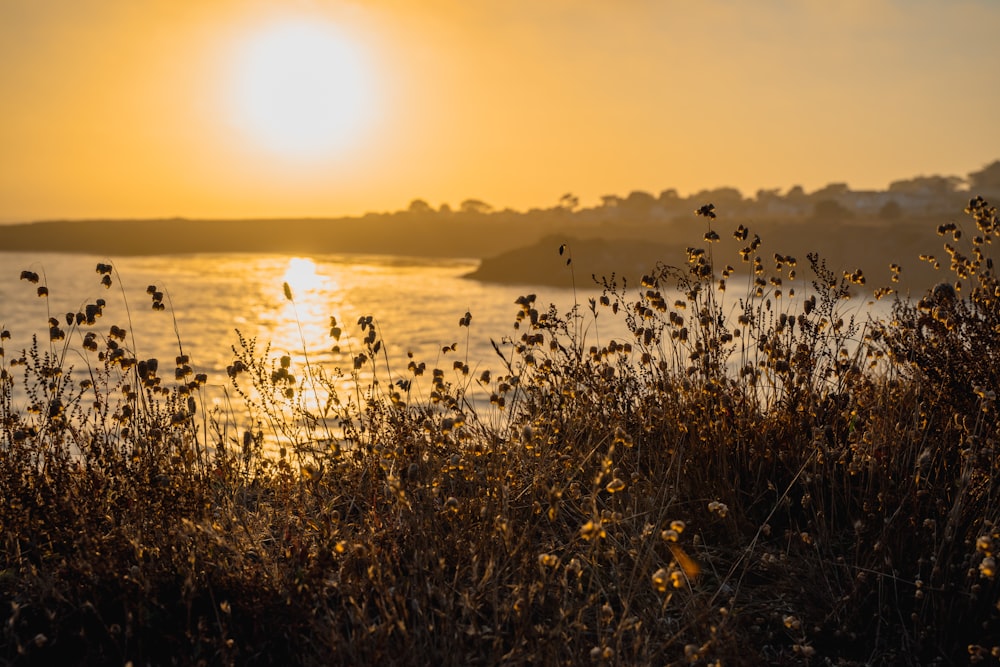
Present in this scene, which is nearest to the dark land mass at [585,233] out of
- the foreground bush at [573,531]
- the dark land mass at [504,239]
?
the dark land mass at [504,239]

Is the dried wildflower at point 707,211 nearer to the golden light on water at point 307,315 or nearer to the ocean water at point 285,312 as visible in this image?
the ocean water at point 285,312

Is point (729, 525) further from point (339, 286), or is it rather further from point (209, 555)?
point (339, 286)

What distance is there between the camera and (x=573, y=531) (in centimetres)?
344

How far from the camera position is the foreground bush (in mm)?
2557

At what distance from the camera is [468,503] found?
3.24 meters

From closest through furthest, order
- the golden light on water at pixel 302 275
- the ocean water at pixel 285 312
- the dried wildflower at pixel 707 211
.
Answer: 1. the dried wildflower at pixel 707 211
2. the ocean water at pixel 285 312
3. the golden light on water at pixel 302 275

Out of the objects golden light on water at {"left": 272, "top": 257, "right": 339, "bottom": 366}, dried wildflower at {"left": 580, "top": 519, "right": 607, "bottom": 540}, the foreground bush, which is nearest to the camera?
dried wildflower at {"left": 580, "top": 519, "right": 607, "bottom": 540}

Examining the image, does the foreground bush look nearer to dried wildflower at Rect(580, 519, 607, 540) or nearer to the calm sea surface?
dried wildflower at Rect(580, 519, 607, 540)

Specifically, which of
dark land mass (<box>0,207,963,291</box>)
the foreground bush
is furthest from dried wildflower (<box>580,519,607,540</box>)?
dark land mass (<box>0,207,963,291</box>)

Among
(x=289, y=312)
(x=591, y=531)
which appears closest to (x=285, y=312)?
(x=289, y=312)

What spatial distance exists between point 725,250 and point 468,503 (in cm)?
4363

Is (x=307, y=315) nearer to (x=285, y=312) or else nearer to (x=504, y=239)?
(x=285, y=312)

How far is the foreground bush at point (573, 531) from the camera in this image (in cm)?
256

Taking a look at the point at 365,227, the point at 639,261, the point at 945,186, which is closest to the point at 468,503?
the point at 639,261
